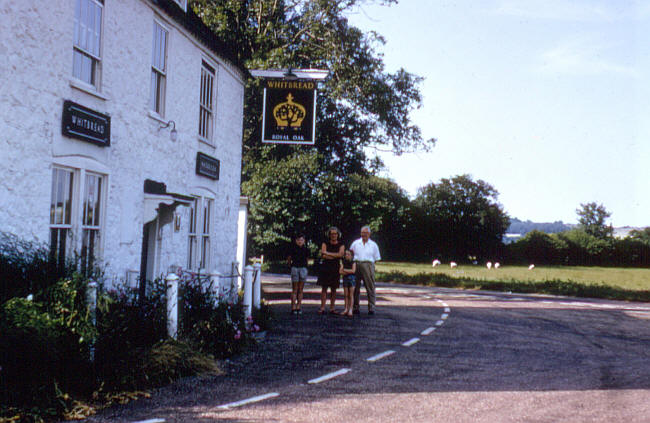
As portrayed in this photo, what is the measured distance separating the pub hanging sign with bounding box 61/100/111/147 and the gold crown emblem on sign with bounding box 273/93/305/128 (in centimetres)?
509

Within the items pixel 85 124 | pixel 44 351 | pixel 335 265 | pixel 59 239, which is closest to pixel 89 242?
pixel 59 239

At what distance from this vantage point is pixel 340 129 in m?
25.8

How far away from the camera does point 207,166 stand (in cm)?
1405

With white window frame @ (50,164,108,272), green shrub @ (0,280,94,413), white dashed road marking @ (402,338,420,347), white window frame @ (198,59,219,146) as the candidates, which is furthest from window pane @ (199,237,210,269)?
green shrub @ (0,280,94,413)

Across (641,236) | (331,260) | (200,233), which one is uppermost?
(641,236)

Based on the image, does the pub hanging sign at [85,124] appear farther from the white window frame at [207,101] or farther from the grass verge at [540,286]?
the grass verge at [540,286]

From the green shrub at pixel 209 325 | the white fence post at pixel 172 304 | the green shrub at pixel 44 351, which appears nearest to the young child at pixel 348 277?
the green shrub at pixel 209 325

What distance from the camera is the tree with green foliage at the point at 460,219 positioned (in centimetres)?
6781

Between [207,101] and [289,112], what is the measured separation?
188cm

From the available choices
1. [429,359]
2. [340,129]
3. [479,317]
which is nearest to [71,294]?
[429,359]

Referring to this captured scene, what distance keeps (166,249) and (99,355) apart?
18.8 ft

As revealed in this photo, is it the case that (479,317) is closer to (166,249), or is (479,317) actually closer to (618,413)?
(166,249)

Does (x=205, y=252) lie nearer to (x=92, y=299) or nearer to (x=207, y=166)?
(x=207, y=166)

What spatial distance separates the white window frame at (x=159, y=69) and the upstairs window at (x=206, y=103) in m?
1.97
